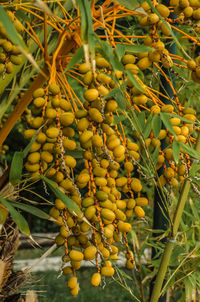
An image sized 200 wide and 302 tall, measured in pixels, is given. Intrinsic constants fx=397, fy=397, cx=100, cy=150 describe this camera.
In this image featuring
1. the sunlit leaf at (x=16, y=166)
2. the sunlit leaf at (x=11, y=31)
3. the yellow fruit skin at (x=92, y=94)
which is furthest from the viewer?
the sunlit leaf at (x=16, y=166)

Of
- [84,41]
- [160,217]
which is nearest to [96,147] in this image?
[84,41]

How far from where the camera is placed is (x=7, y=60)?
0.75 meters

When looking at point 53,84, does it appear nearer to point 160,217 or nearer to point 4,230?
point 4,230

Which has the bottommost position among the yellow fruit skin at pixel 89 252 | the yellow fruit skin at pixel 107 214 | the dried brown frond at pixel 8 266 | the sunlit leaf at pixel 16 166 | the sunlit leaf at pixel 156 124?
the dried brown frond at pixel 8 266

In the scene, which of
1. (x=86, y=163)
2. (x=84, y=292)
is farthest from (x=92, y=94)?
(x=84, y=292)

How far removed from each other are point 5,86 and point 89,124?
366 mm

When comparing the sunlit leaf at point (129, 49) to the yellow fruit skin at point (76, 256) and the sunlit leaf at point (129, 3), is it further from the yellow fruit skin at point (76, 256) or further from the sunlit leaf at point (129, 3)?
the yellow fruit skin at point (76, 256)

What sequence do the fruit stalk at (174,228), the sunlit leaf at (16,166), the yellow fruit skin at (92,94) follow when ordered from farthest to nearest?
the fruit stalk at (174,228) < the sunlit leaf at (16,166) < the yellow fruit skin at (92,94)

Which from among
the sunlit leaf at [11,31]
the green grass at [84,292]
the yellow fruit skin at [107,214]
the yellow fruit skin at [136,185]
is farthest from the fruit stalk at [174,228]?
the green grass at [84,292]

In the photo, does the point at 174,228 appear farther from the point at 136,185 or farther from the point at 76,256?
the point at 76,256

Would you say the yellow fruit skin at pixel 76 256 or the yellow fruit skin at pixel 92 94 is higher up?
the yellow fruit skin at pixel 92 94

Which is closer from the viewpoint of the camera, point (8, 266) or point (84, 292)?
point (8, 266)

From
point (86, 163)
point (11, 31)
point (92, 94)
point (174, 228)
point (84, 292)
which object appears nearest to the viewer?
point (11, 31)

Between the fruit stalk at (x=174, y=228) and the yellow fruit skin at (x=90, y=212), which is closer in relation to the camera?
the yellow fruit skin at (x=90, y=212)
